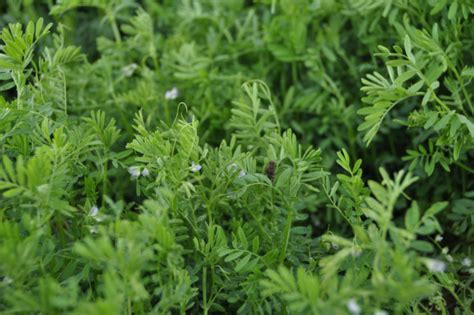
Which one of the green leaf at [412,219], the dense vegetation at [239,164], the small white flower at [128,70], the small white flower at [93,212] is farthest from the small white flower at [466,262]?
the small white flower at [128,70]

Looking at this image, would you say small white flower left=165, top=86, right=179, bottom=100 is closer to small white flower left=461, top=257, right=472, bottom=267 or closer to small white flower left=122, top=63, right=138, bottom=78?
small white flower left=122, top=63, right=138, bottom=78

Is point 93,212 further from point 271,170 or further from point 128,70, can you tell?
point 128,70

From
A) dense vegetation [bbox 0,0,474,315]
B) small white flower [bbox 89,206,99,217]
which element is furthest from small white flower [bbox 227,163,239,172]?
small white flower [bbox 89,206,99,217]

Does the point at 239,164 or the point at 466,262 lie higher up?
the point at 239,164

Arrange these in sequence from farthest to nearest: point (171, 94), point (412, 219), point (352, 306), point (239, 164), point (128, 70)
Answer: point (128, 70) < point (171, 94) < point (239, 164) < point (412, 219) < point (352, 306)

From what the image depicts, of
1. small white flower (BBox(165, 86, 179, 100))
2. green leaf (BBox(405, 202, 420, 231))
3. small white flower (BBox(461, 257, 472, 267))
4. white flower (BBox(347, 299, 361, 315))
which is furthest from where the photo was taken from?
small white flower (BBox(165, 86, 179, 100))

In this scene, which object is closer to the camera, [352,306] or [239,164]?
[352,306]

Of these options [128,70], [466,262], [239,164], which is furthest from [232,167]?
[128,70]

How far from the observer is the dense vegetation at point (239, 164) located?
5.04ft

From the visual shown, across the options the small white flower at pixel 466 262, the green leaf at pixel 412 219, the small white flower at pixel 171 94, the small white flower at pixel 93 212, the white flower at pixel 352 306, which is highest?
the green leaf at pixel 412 219

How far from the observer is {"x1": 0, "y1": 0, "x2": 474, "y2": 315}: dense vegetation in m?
1.54

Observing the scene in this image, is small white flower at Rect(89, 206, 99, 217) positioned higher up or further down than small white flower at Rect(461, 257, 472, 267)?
higher up

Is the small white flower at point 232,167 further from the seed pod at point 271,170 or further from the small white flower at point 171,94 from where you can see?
the small white flower at point 171,94

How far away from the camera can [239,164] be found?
1.92m
